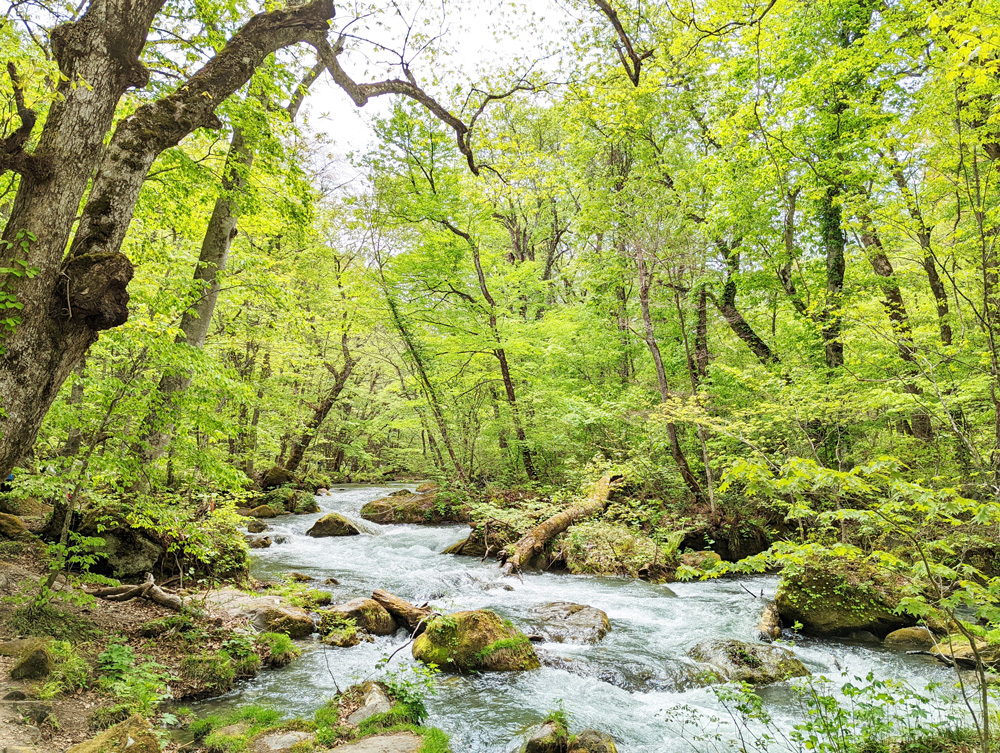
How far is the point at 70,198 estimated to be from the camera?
365cm

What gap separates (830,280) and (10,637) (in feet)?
48.1

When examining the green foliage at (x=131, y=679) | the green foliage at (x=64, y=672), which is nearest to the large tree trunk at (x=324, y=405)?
the green foliage at (x=131, y=679)

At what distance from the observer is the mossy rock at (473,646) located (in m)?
5.94

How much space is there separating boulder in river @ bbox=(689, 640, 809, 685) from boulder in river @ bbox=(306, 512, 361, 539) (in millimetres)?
9644

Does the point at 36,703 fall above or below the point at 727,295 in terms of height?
below

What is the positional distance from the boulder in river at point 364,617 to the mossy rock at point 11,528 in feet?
14.4

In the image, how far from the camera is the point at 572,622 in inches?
286

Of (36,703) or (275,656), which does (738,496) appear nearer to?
(275,656)

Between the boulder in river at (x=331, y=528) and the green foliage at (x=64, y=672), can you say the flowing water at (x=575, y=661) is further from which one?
the boulder in river at (x=331, y=528)

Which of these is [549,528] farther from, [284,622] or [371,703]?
[371,703]

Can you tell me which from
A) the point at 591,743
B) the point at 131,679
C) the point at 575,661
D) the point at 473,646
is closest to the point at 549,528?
the point at 575,661

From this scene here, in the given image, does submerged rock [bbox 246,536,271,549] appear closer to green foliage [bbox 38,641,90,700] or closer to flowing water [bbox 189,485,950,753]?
flowing water [bbox 189,485,950,753]

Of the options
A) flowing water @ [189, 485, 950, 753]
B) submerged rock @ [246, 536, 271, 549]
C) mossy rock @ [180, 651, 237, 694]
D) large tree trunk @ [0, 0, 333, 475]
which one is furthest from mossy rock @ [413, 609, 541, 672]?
submerged rock @ [246, 536, 271, 549]

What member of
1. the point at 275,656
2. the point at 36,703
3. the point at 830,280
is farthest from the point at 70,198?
the point at 830,280
